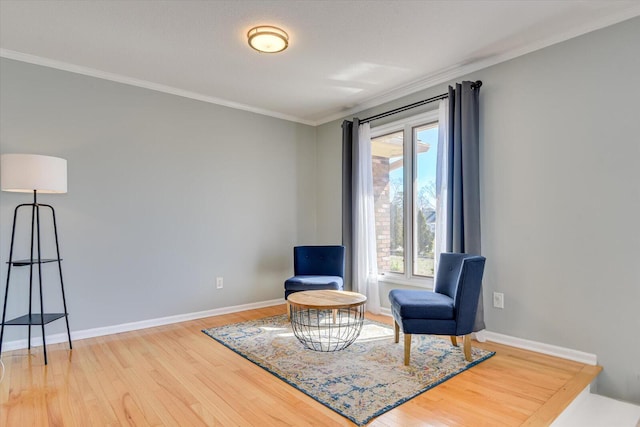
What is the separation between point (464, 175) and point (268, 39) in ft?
6.58

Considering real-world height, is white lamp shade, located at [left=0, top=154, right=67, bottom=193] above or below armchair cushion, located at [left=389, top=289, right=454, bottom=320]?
above

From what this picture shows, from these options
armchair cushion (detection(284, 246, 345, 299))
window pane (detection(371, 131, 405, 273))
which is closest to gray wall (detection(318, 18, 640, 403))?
window pane (detection(371, 131, 405, 273))

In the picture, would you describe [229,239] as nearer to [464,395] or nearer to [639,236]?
[464,395]

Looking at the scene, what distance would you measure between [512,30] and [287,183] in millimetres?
3030

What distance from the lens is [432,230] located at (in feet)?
12.1

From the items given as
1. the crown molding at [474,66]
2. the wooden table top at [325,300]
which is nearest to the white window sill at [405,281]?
the wooden table top at [325,300]

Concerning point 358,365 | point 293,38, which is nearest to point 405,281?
point 358,365

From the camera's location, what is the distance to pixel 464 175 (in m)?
3.15

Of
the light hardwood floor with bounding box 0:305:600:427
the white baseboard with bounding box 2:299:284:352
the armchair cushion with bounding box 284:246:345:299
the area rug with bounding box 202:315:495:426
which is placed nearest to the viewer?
the light hardwood floor with bounding box 0:305:600:427

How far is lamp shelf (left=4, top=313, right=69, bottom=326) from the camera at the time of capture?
8.93ft

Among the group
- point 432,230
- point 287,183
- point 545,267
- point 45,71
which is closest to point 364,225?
point 432,230

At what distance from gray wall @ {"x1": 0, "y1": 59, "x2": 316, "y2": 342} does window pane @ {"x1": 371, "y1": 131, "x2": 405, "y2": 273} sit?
1.21m

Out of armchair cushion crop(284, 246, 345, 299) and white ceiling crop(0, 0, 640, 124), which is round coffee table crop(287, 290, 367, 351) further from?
white ceiling crop(0, 0, 640, 124)

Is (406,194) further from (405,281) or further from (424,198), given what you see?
(405,281)
